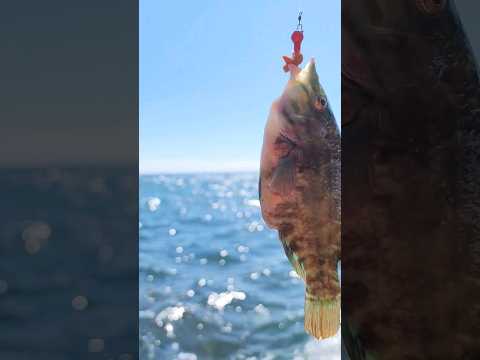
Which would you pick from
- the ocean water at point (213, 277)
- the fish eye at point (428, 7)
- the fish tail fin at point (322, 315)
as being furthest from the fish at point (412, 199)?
the ocean water at point (213, 277)

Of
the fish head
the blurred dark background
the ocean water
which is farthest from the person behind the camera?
the ocean water

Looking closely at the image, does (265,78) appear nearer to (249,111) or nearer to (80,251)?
(249,111)

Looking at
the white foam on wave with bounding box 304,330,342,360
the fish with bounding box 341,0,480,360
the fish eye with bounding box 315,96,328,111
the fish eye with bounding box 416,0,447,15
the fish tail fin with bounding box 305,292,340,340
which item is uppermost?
the fish eye with bounding box 416,0,447,15

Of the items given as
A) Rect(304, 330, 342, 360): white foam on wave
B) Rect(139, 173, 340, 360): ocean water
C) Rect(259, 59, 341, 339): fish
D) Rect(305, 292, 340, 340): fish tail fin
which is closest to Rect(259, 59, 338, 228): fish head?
Rect(259, 59, 341, 339): fish

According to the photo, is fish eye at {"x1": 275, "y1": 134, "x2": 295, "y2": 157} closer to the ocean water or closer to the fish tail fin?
the ocean water

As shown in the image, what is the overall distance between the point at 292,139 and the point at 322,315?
0.59 metres

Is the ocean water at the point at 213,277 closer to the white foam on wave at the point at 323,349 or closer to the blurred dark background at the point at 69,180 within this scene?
the white foam on wave at the point at 323,349

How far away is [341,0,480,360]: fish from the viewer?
4.59ft

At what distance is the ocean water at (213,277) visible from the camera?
69.2 inches

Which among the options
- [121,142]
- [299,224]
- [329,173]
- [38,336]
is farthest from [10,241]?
[329,173]

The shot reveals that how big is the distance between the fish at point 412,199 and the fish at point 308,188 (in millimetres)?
193

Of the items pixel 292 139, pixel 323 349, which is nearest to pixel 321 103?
pixel 292 139

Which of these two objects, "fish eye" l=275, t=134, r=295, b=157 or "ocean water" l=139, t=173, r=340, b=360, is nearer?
"fish eye" l=275, t=134, r=295, b=157

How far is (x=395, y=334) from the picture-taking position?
1.42m
